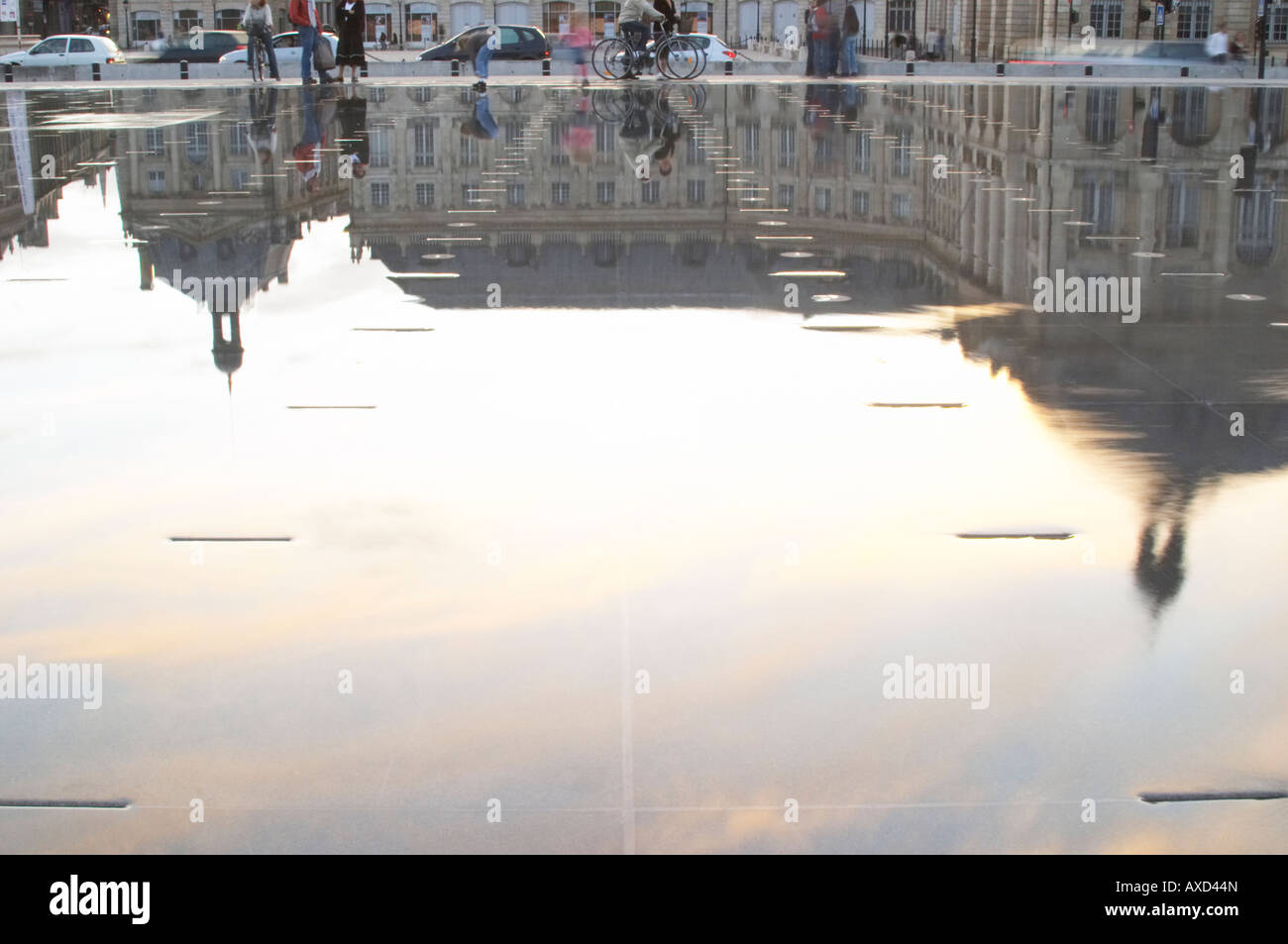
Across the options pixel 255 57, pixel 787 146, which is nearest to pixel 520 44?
pixel 255 57

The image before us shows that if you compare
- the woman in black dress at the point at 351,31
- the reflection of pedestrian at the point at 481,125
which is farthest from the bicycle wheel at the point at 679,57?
the woman in black dress at the point at 351,31

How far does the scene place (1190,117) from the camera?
24.5 metres

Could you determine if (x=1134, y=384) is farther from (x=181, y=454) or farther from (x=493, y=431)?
(x=181, y=454)

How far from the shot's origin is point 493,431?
20.1ft

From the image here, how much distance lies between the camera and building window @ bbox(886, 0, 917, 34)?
3012 inches

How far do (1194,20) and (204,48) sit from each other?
36.6 metres

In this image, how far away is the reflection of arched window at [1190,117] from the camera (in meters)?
20.5

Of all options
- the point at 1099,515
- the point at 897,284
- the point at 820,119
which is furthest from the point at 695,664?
the point at 820,119

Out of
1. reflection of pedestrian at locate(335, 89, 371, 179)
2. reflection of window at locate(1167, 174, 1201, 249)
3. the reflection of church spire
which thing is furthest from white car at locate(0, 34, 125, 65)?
the reflection of church spire

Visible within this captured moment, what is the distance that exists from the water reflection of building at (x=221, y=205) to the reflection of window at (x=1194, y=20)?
1921 inches

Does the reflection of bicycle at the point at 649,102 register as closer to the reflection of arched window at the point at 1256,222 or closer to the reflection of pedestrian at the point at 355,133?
the reflection of pedestrian at the point at 355,133

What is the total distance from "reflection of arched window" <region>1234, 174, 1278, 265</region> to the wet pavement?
0.26ft

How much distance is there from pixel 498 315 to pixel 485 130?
1387cm

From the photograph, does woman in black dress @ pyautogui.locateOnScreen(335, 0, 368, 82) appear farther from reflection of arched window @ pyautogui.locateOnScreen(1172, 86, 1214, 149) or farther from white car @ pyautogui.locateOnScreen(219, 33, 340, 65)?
reflection of arched window @ pyautogui.locateOnScreen(1172, 86, 1214, 149)
